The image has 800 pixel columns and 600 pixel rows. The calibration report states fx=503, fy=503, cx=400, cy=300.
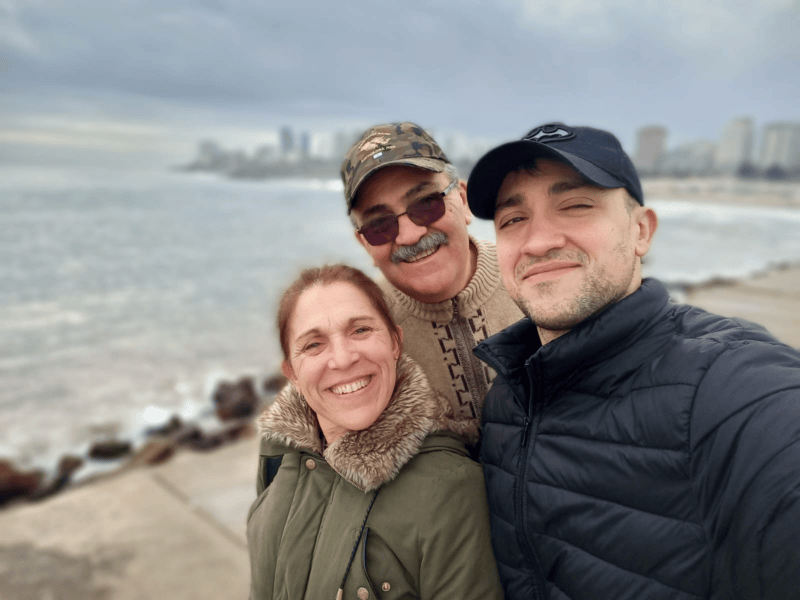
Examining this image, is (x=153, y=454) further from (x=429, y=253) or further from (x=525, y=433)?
(x=525, y=433)

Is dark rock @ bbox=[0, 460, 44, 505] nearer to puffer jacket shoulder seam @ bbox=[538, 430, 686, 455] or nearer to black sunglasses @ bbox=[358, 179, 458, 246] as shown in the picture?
black sunglasses @ bbox=[358, 179, 458, 246]

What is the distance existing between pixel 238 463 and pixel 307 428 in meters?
3.43

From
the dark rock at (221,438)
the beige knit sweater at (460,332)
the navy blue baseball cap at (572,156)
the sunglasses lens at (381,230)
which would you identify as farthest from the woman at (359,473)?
the dark rock at (221,438)

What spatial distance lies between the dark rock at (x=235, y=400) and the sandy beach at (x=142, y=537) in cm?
212

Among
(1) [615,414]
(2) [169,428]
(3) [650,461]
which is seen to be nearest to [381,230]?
(1) [615,414]

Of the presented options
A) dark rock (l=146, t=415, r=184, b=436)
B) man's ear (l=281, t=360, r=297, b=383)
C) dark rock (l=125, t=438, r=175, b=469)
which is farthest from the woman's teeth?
dark rock (l=146, t=415, r=184, b=436)

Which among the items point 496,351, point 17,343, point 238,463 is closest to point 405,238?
point 496,351

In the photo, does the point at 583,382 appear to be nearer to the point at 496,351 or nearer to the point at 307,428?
the point at 496,351

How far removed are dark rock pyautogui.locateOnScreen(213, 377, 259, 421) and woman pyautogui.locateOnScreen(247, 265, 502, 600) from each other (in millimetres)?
5492

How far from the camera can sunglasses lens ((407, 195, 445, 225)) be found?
87.0 inches

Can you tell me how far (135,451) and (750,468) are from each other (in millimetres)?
6330

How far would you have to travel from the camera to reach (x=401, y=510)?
1.52m

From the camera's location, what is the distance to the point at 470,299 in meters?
2.42

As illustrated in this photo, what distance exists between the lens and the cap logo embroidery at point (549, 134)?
4.71ft
